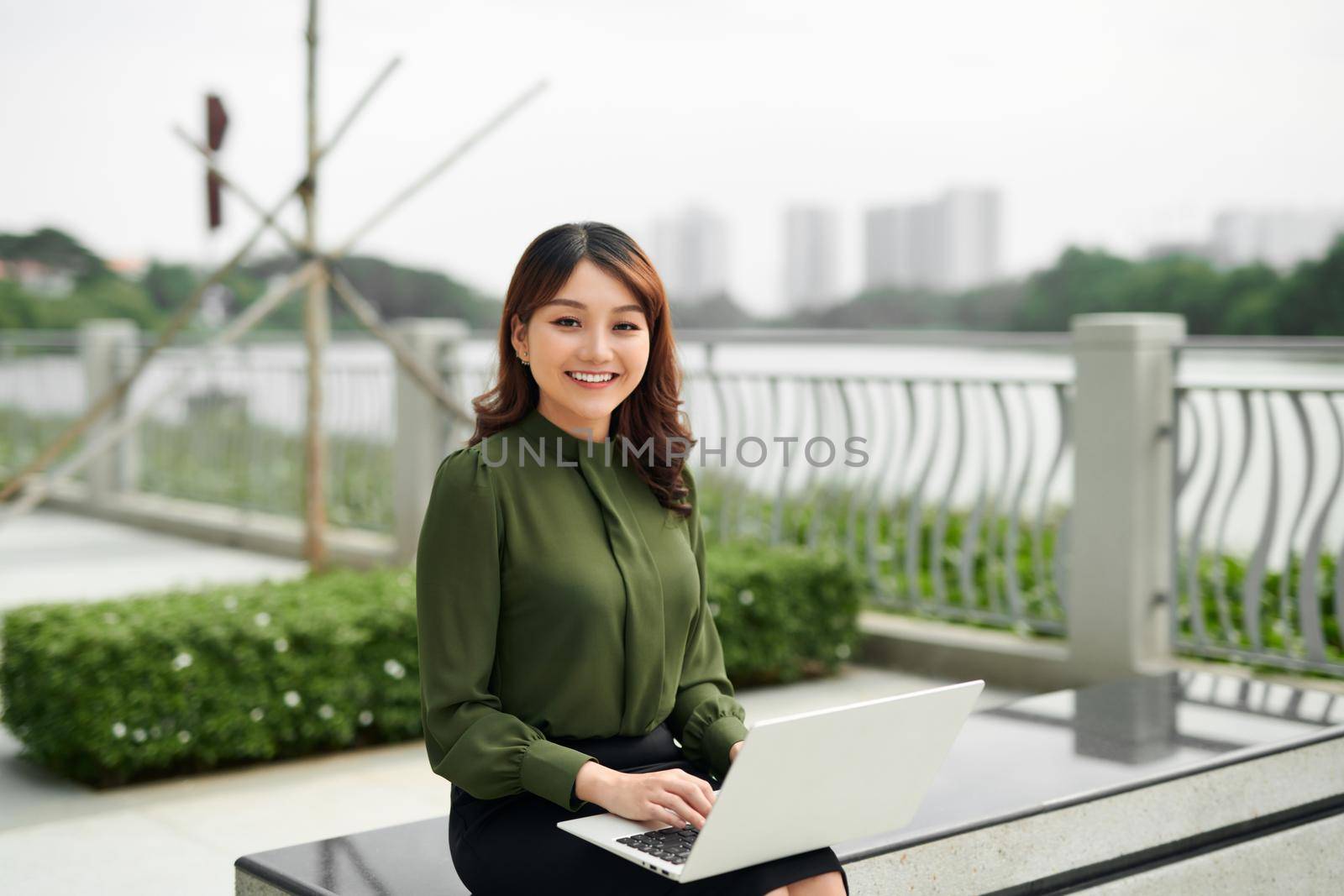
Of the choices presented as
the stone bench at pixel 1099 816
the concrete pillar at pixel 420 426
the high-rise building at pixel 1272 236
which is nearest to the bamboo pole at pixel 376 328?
the concrete pillar at pixel 420 426

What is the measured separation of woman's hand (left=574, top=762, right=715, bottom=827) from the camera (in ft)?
5.25

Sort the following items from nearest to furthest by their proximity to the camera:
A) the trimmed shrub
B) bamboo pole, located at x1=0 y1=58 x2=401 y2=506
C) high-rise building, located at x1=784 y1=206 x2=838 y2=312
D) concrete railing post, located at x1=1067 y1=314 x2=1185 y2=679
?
concrete railing post, located at x1=1067 y1=314 x2=1185 y2=679 → the trimmed shrub → bamboo pole, located at x1=0 y1=58 x2=401 y2=506 → high-rise building, located at x1=784 y1=206 x2=838 y2=312

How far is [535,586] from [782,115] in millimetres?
32028

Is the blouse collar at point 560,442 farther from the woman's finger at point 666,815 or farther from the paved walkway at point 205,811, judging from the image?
the paved walkway at point 205,811

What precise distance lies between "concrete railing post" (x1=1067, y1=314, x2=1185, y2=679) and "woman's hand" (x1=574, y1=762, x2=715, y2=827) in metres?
3.84

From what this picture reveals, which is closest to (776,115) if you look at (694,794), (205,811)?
(205,811)

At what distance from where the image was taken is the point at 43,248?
16.7m

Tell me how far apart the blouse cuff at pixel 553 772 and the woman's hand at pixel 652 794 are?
0.01 m

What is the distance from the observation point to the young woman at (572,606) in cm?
169

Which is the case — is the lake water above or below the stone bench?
above

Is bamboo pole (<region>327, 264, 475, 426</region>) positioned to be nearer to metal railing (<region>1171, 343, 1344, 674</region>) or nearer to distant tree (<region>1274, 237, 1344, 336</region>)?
metal railing (<region>1171, 343, 1344, 674</region>)

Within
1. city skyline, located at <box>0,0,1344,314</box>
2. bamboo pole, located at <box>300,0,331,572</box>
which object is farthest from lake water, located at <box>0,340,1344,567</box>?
city skyline, located at <box>0,0,1344,314</box>

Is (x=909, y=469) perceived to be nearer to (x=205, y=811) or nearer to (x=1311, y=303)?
(x=205, y=811)

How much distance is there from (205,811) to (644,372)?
2.59 metres
